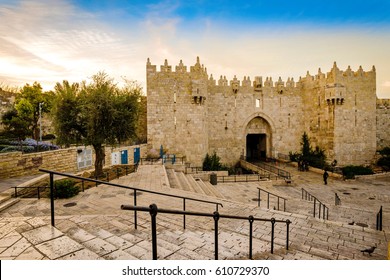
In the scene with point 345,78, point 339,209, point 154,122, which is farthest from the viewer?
point 345,78

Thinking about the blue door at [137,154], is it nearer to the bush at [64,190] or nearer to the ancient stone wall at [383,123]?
the bush at [64,190]

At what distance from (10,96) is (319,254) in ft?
117

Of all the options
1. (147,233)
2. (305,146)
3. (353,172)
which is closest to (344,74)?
(305,146)

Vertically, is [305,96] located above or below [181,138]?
above

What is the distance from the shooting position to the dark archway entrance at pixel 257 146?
2394 cm

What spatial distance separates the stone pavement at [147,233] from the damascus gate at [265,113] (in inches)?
316

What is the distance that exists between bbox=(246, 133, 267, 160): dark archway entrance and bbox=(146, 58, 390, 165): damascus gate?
12cm

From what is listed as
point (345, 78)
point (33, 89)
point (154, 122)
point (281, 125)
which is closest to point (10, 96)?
point (33, 89)

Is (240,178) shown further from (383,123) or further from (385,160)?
(383,123)

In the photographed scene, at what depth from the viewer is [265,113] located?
22.2m

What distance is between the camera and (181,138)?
17.3 metres

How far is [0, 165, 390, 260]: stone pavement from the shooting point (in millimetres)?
2725

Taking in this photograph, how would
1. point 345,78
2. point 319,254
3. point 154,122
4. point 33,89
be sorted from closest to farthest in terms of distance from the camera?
point 319,254 < point 154,122 < point 345,78 < point 33,89
